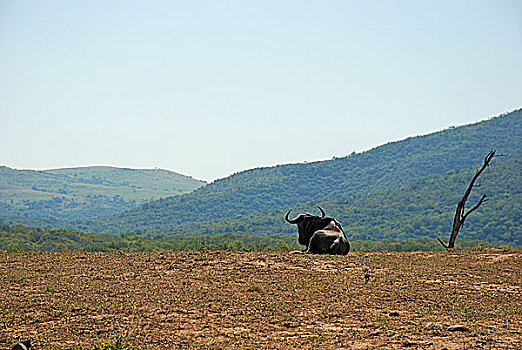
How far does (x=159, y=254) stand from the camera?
14.2m

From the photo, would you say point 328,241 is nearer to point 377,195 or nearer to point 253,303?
point 253,303

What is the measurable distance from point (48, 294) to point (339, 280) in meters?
5.94

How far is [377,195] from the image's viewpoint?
341ft

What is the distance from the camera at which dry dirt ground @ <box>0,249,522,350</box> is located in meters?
6.88

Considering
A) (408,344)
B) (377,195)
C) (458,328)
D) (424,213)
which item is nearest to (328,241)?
(458,328)

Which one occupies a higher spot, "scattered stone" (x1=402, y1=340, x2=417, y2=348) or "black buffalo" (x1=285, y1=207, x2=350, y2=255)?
"black buffalo" (x1=285, y1=207, x2=350, y2=255)

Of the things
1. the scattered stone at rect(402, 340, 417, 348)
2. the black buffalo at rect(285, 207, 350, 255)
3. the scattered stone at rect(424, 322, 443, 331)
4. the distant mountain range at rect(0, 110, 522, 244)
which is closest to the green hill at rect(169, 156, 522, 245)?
the distant mountain range at rect(0, 110, 522, 244)

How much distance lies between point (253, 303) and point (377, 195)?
9840 cm

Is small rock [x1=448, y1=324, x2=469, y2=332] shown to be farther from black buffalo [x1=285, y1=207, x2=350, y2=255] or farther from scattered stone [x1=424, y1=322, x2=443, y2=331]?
black buffalo [x1=285, y1=207, x2=350, y2=255]

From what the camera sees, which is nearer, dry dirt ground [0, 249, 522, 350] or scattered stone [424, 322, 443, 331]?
dry dirt ground [0, 249, 522, 350]

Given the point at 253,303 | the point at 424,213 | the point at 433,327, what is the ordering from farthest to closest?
the point at 424,213 → the point at 253,303 → the point at 433,327

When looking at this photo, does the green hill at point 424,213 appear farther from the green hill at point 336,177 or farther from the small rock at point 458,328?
the small rock at point 458,328

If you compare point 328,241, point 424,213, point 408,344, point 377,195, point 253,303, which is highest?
point 377,195

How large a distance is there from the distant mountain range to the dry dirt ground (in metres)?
57.0
